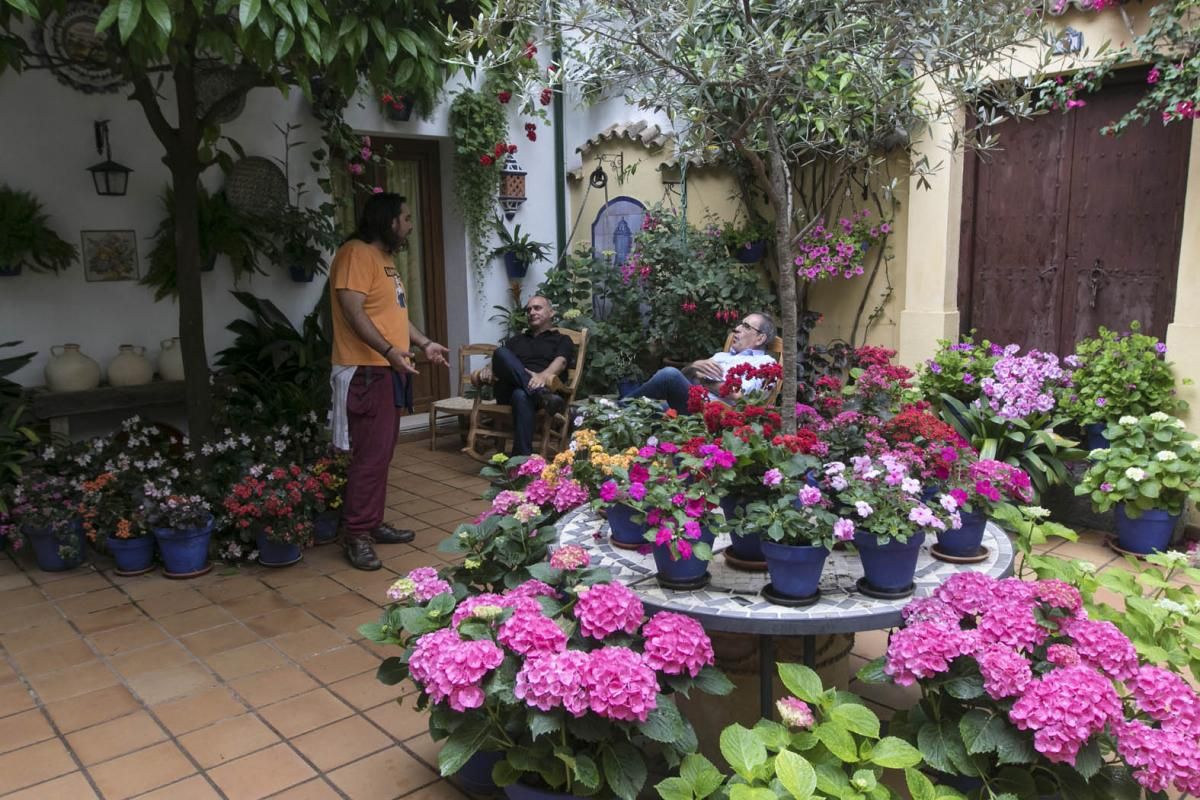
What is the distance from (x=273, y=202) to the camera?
5434 millimetres

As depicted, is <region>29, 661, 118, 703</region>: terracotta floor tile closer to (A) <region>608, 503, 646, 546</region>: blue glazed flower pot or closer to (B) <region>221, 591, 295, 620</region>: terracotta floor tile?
(B) <region>221, 591, 295, 620</region>: terracotta floor tile

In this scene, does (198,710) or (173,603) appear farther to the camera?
(173,603)

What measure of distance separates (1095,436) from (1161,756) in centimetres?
291

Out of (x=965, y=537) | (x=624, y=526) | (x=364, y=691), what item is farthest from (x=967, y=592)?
(x=364, y=691)

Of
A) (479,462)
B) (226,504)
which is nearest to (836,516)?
(226,504)

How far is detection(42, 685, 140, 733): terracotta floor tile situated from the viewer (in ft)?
8.89

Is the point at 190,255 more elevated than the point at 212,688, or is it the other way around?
the point at 190,255

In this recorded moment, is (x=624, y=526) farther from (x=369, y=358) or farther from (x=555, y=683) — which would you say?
(x=369, y=358)

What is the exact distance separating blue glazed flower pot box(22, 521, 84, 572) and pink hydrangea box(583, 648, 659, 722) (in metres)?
3.00

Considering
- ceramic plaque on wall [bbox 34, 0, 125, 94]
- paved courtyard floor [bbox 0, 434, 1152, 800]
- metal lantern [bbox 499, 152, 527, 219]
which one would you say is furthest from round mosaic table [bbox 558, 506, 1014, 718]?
metal lantern [bbox 499, 152, 527, 219]

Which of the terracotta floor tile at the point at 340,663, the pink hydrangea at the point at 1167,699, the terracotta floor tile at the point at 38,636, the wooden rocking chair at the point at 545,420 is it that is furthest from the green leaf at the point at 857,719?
the wooden rocking chair at the point at 545,420

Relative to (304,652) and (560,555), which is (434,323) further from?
(560,555)

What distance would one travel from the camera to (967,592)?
2004 millimetres

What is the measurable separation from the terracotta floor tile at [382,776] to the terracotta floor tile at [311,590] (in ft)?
4.05
